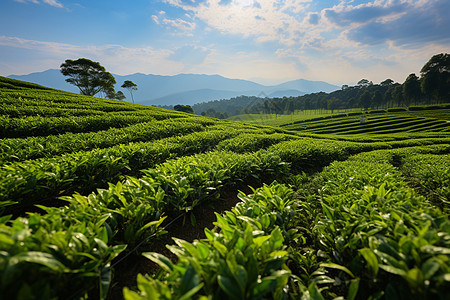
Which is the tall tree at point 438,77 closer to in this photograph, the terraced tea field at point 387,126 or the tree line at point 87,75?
the terraced tea field at point 387,126

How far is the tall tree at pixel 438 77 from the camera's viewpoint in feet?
220

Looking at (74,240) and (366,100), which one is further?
(366,100)

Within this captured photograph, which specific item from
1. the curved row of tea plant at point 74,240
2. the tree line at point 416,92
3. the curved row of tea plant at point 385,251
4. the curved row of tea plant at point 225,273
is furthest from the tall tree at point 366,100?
the curved row of tea plant at point 225,273

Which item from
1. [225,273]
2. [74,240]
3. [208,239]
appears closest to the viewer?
[225,273]

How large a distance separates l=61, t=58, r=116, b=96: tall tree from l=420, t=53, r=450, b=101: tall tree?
108 metres

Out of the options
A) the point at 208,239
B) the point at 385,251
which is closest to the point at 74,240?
the point at 208,239

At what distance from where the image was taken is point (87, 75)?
5106 cm

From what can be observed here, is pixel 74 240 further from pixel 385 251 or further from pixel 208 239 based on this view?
pixel 385 251

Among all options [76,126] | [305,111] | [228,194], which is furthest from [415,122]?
[305,111]

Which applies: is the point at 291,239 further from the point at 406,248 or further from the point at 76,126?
the point at 76,126

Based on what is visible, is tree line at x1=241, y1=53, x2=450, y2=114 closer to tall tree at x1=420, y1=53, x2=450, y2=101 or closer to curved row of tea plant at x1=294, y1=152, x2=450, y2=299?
tall tree at x1=420, y1=53, x2=450, y2=101

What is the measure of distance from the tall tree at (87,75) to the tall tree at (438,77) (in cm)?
10839

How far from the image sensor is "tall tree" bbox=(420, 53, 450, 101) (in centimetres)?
6712

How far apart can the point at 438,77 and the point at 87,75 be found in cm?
11612
